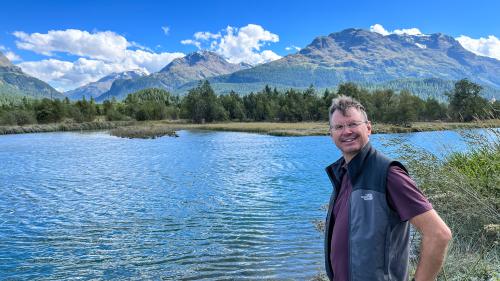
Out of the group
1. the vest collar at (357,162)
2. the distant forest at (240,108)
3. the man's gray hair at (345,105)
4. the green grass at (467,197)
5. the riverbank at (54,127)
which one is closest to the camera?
the vest collar at (357,162)

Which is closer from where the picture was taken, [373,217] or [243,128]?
[373,217]

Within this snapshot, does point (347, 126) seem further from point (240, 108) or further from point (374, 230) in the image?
point (240, 108)

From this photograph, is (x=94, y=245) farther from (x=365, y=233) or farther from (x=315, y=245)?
(x=365, y=233)

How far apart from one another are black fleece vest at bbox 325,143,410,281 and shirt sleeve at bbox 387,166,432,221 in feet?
0.25

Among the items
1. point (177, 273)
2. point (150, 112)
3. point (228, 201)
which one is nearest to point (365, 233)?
point (177, 273)

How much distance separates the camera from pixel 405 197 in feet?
10.2

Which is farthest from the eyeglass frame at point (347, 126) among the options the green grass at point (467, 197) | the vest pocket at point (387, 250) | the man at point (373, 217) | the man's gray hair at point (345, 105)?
the green grass at point (467, 197)

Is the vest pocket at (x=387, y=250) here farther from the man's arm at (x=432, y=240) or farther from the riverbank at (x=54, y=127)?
the riverbank at (x=54, y=127)

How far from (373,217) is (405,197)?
1.06 ft

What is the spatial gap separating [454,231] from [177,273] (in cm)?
718

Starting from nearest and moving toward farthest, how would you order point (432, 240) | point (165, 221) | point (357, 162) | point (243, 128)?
point (432, 240), point (357, 162), point (165, 221), point (243, 128)

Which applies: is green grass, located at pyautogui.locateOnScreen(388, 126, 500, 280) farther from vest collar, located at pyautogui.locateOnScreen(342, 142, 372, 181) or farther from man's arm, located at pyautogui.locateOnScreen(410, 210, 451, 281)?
vest collar, located at pyautogui.locateOnScreen(342, 142, 372, 181)

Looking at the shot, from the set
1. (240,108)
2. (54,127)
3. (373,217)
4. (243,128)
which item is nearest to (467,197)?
(373,217)

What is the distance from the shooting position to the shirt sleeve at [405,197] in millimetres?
3090
